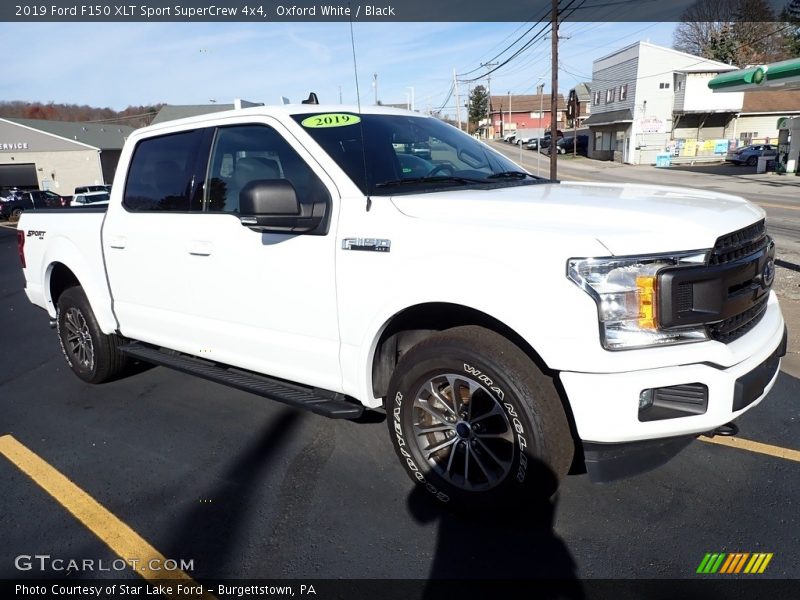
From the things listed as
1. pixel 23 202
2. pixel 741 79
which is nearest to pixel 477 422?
pixel 741 79

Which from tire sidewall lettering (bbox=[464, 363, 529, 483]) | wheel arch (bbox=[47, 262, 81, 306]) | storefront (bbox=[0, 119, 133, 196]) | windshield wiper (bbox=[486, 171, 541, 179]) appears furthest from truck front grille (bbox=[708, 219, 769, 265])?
storefront (bbox=[0, 119, 133, 196])

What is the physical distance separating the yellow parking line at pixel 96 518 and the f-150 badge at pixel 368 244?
5.50 feet

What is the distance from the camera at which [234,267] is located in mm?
3518

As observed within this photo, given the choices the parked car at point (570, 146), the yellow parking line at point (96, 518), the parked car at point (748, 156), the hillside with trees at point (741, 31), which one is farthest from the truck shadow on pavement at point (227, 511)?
the hillside with trees at point (741, 31)

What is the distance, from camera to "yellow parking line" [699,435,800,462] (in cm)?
350

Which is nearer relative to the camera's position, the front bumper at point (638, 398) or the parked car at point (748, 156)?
the front bumper at point (638, 398)

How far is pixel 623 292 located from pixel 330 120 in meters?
2.02

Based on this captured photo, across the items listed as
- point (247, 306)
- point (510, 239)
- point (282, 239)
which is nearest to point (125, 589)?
point (247, 306)

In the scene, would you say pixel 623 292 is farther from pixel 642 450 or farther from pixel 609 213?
pixel 642 450

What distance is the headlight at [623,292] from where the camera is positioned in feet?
7.73

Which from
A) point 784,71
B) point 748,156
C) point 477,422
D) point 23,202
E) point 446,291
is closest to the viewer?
point 446,291

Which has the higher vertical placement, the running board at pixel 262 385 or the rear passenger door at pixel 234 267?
the rear passenger door at pixel 234 267

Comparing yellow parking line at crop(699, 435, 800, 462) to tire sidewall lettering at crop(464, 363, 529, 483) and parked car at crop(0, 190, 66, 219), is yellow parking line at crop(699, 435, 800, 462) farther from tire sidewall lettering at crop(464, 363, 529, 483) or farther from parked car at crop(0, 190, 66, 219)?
parked car at crop(0, 190, 66, 219)

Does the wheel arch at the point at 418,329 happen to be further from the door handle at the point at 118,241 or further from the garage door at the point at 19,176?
the garage door at the point at 19,176
